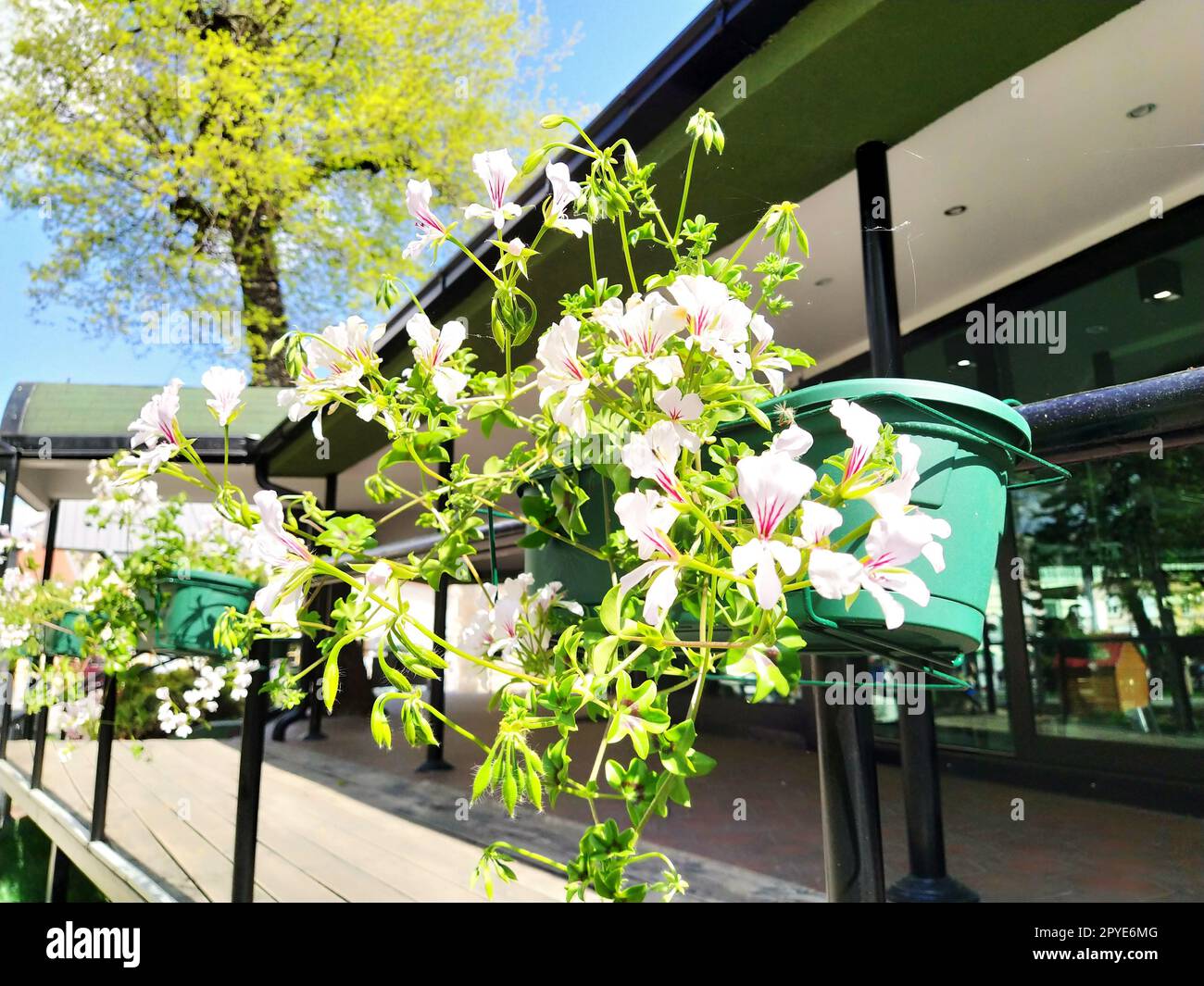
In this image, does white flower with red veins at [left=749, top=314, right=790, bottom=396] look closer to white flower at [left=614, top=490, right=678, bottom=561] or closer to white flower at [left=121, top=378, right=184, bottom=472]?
white flower at [left=614, top=490, right=678, bottom=561]

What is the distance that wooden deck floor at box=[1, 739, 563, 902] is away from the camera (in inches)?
95.8

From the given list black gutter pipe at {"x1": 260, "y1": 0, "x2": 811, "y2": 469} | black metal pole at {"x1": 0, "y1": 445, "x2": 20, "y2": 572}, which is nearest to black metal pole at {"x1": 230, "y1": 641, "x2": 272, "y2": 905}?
black gutter pipe at {"x1": 260, "y1": 0, "x2": 811, "y2": 469}

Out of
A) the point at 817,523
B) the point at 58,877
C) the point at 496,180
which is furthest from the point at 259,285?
the point at 817,523

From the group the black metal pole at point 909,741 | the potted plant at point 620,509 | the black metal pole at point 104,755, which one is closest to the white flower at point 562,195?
the potted plant at point 620,509

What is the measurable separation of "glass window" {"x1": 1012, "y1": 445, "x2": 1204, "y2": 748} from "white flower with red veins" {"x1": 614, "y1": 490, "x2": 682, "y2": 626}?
→ 5278 mm

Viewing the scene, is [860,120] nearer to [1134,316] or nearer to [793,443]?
[1134,316]

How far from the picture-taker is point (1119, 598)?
5156 millimetres

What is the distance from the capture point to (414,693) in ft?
1.92

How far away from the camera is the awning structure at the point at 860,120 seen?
78.9 inches

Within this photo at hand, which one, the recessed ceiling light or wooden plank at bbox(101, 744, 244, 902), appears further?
the recessed ceiling light

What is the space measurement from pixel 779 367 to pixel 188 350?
769cm

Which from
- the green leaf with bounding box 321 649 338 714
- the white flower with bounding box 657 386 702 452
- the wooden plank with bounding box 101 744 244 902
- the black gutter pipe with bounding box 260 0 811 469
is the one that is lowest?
the wooden plank with bounding box 101 744 244 902

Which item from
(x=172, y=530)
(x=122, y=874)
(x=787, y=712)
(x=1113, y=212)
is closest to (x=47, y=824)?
(x=122, y=874)
